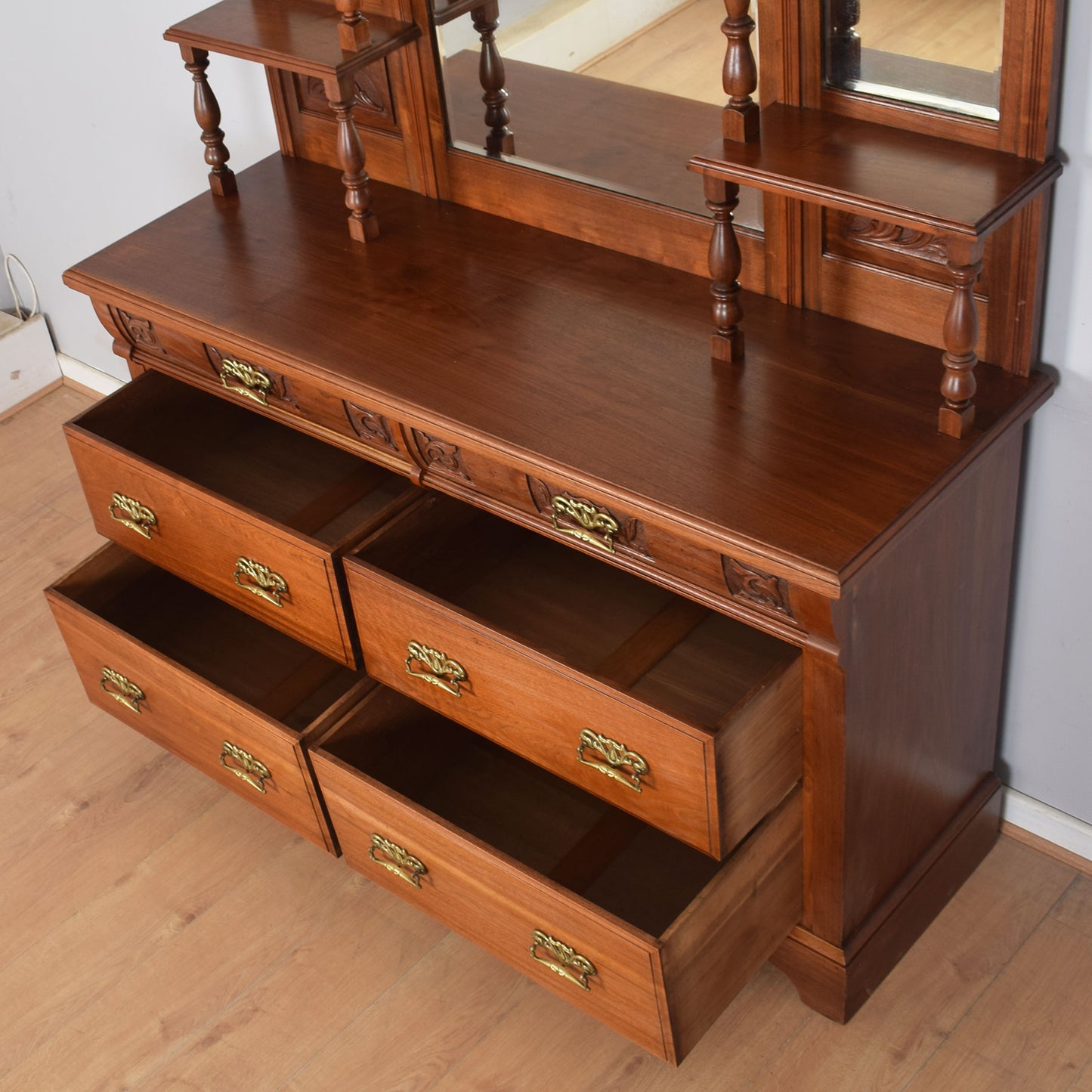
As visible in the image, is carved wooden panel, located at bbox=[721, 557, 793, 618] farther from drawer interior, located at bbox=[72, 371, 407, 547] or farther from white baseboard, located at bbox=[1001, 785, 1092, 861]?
white baseboard, located at bbox=[1001, 785, 1092, 861]

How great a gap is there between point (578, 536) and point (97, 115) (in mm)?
1458

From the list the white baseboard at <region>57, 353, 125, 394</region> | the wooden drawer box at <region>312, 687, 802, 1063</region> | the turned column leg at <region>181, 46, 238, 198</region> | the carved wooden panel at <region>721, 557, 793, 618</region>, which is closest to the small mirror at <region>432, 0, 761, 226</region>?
the turned column leg at <region>181, 46, 238, 198</region>

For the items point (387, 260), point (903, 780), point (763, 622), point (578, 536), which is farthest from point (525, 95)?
point (903, 780)

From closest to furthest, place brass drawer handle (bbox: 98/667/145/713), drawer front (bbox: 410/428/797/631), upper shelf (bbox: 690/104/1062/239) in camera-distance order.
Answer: upper shelf (bbox: 690/104/1062/239) → drawer front (bbox: 410/428/797/631) → brass drawer handle (bbox: 98/667/145/713)

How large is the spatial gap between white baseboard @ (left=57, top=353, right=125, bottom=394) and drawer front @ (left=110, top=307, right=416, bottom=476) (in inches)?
39.9

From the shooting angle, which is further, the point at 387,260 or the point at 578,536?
the point at 387,260

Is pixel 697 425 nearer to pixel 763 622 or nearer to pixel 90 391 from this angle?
pixel 763 622

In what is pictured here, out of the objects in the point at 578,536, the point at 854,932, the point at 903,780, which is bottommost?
the point at 854,932

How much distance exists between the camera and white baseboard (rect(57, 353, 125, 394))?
296 cm

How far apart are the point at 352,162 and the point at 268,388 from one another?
0.29 meters

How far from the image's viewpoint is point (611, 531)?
1.50 m

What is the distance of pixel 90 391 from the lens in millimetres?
3008

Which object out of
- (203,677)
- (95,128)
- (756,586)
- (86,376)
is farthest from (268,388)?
(86,376)

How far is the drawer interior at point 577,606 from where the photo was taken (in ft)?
5.44
